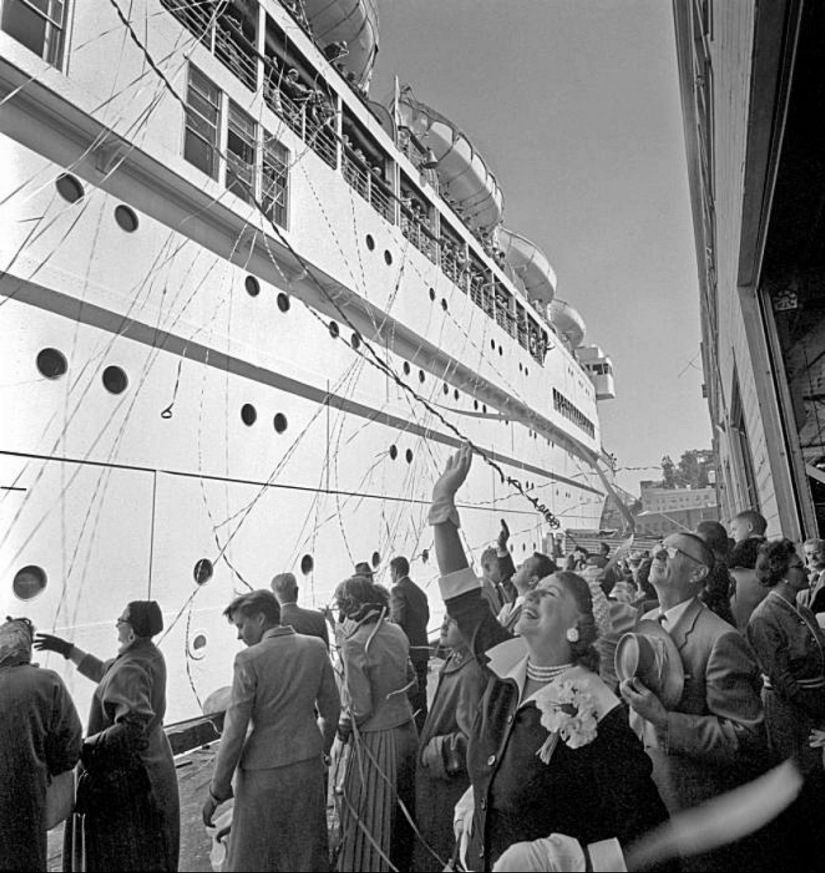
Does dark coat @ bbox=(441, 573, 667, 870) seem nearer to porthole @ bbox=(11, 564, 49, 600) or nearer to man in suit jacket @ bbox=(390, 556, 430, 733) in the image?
man in suit jacket @ bbox=(390, 556, 430, 733)

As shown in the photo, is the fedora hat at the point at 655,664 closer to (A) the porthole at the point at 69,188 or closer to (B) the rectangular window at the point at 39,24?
(A) the porthole at the point at 69,188

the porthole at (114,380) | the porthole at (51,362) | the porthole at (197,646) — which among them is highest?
the porthole at (51,362)

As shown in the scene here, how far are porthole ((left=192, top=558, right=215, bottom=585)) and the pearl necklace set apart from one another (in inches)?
30.9

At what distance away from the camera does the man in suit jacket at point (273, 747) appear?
0.95m

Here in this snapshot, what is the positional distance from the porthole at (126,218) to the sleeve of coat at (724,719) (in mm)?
1947

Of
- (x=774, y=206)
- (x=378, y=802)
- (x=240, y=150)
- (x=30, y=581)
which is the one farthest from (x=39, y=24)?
(x=774, y=206)

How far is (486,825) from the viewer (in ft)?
3.10

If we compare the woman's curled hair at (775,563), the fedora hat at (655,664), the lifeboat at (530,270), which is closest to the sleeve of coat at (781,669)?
the woman's curled hair at (775,563)

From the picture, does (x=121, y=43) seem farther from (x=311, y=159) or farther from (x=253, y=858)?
(x=253, y=858)

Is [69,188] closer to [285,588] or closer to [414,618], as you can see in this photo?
[285,588]

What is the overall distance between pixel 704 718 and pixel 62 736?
1287 millimetres

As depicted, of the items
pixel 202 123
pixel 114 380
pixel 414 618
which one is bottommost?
pixel 414 618

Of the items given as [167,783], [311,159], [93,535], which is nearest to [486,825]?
[167,783]

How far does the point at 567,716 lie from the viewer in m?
0.93
